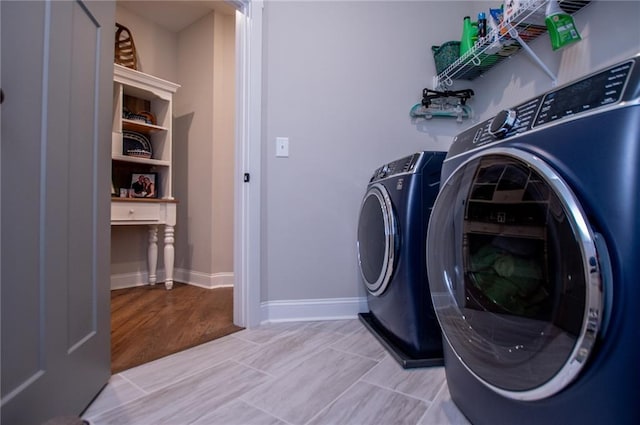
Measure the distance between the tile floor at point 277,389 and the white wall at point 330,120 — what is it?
48 cm

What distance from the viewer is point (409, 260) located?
1.21 m

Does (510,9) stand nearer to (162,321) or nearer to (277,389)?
(277,389)

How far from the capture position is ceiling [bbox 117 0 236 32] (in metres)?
2.53

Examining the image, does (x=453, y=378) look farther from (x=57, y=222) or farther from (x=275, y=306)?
(x=57, y=222)

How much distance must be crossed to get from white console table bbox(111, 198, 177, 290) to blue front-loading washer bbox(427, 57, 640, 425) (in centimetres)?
225

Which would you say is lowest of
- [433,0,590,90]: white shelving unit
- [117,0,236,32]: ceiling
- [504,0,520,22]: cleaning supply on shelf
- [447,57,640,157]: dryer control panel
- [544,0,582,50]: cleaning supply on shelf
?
[447,57,640,157]: dryer control panel

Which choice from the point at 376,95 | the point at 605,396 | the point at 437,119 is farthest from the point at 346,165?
the point at 605,396

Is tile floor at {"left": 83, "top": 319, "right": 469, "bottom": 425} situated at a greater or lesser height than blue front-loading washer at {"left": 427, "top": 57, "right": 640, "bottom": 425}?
lesser

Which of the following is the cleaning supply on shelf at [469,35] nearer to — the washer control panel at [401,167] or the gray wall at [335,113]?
the gray wall at [335,113]

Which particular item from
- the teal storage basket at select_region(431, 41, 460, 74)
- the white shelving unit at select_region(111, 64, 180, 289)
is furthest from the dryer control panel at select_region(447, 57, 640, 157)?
the white shelving unit at select_region(111, 64, 180, 289)

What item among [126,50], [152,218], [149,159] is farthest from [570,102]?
[126,50]

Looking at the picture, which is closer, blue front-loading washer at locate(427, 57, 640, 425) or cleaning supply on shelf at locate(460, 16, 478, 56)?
blue front-loading washer at locate(427, 57, 640, 425)

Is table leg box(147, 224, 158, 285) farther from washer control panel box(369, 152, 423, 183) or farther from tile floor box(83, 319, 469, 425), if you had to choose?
washer control panel box(369, 152, 423, 183)

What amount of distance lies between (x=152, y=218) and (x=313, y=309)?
1508 mm
